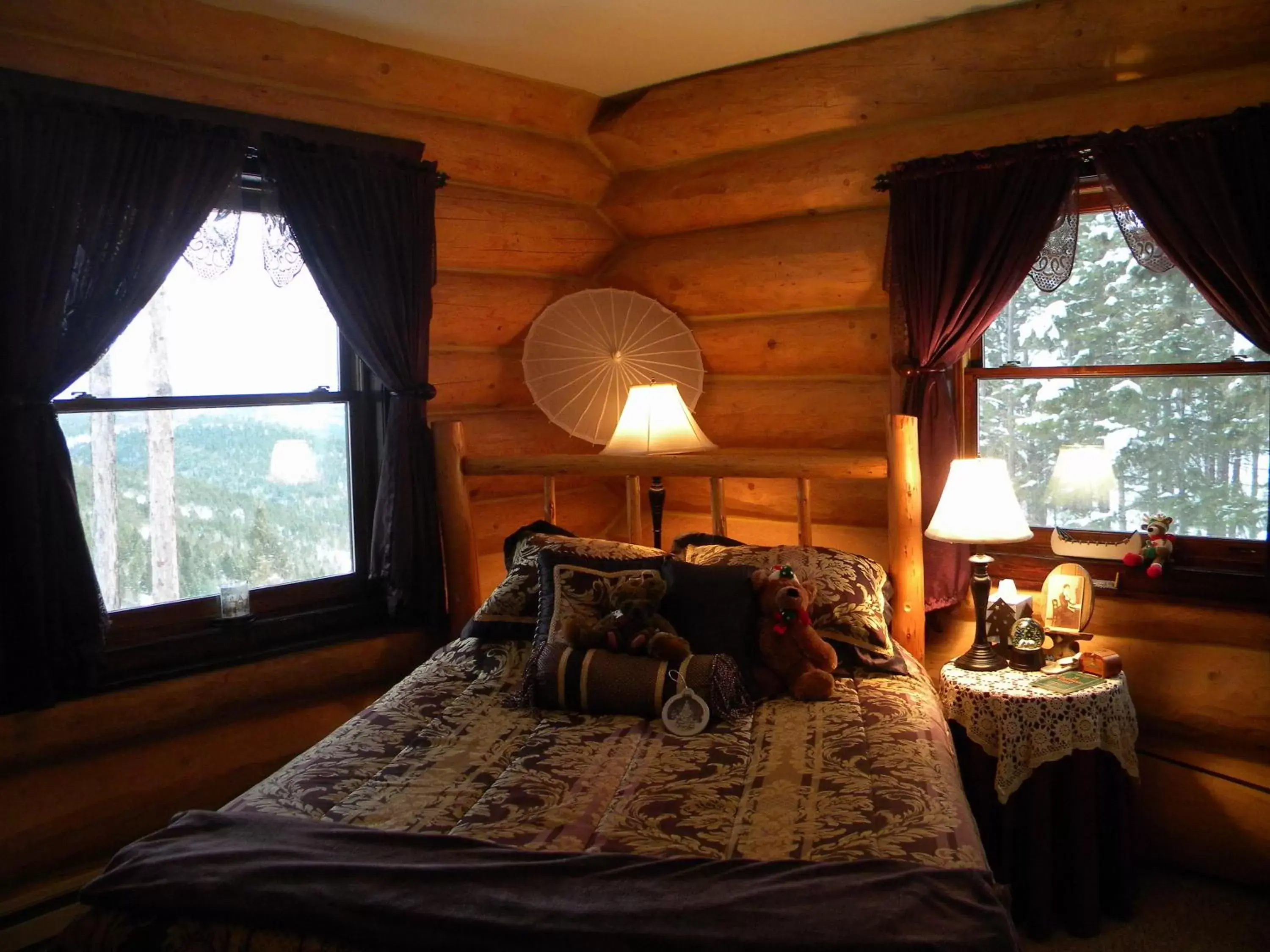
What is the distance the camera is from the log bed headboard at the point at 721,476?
10.1 feet

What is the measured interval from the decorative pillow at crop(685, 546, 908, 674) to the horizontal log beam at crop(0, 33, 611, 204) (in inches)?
62.3

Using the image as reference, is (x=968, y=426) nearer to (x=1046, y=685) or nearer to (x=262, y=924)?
(x=1046, y=685)

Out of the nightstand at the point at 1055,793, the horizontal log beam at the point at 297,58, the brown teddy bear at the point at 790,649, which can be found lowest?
the nightstand at the point at 1055,793

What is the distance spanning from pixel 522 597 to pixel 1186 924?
2027mm

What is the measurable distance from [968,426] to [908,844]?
1779 mm

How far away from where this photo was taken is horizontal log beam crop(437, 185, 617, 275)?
3.47m

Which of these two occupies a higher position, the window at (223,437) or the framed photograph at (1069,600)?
the window at (223,437)

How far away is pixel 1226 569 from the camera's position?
9.33 feet

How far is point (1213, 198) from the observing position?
2.58m

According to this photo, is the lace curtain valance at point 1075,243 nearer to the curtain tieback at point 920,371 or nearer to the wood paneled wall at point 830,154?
the wood paneled wall at point 830,154

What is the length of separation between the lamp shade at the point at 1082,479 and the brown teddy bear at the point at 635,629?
1.31 m

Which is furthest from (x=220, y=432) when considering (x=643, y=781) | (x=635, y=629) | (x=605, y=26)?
(x=643, y=781)

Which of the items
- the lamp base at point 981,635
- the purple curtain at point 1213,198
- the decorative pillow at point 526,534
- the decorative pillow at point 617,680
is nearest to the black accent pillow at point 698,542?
the decorative pillow at point 526,534

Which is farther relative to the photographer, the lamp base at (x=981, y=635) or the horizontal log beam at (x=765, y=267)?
the horizontal log beam at (x=765, y=267)
